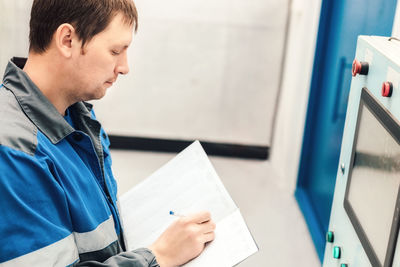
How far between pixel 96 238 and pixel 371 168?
56 centimetres

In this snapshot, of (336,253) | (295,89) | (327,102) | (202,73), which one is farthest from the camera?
(202,73)

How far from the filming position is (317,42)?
268 cm

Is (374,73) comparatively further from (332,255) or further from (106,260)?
(106,260)

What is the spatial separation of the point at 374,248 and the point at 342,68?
154 centimetres

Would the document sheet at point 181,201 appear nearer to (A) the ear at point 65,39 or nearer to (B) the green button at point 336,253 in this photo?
(B) the green button at point 336,253

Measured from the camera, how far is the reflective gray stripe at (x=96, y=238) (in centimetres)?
95

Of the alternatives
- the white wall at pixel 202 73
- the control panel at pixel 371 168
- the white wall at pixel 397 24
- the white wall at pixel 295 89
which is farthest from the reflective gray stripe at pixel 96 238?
Answer: the white wall at pixel 202 73

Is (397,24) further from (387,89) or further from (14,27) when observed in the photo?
(14,27)

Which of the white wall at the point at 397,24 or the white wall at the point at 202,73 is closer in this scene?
the white wall at the point at 397,24

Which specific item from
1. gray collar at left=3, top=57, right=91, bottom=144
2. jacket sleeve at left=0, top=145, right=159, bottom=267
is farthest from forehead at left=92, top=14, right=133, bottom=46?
jacket sleeve at left=0, top=145, right=159, bottom=267

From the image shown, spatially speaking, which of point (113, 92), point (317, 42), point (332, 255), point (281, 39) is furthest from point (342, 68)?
point (113, 92)

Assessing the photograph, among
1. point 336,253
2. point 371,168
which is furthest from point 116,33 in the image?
point 336,253

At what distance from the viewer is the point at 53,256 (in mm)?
858

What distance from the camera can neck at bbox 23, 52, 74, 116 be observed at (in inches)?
37.4
